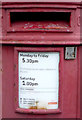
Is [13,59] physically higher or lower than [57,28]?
lower

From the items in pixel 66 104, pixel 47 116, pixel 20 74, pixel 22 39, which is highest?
pixel 22 39

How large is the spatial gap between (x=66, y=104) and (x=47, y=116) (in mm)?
293

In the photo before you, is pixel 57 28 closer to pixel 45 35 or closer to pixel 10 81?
pixel 45 35

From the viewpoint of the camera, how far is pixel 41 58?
2359 mm

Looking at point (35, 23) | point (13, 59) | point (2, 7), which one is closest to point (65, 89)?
point (13, 59)

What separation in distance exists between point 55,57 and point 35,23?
487 millimetres

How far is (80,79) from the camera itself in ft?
8.20

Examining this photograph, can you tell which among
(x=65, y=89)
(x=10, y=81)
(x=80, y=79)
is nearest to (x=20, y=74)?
(x=10, y=81)

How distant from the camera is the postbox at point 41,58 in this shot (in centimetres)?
230

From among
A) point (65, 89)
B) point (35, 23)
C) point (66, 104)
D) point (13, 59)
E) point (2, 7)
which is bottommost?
point (66, 104)

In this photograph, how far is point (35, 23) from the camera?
2.35m

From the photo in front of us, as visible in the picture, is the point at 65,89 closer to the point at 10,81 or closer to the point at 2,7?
the point at 10,81

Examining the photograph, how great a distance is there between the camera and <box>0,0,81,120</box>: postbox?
2297 mm

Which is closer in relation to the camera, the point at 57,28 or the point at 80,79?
the point at 57,28
